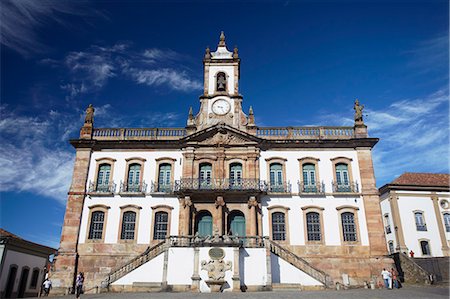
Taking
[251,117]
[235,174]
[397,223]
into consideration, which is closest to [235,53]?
[251,117]

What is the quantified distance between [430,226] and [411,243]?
2395 mm

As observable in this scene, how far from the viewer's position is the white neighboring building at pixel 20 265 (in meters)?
21.9

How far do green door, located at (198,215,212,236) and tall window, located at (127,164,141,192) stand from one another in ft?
16.2

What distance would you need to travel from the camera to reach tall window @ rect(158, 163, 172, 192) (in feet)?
83.2

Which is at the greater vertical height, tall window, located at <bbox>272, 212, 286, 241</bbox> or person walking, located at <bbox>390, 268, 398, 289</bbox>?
tall window, located at <bbox>272, 212, 286, 241</bbox>

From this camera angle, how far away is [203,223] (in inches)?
965

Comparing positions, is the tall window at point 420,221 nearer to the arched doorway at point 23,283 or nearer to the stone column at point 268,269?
the stone column at point 268,269

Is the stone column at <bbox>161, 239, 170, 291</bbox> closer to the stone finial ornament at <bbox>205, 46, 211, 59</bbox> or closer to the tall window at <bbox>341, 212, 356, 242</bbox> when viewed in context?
the tall window at <bbox>341, 212, 356, 242</bbox>

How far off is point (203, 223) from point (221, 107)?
28.9 feet

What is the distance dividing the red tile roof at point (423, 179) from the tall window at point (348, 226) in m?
10.2

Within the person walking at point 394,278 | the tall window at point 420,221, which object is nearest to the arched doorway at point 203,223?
the person walking at point 394,278

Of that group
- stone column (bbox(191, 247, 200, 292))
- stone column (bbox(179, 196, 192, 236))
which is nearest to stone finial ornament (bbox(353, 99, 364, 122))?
stone column (bbox(179, 196, 192, 236))

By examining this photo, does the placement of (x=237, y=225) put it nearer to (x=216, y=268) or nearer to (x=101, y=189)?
(x=216, y=268)

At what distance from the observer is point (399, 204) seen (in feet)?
104
